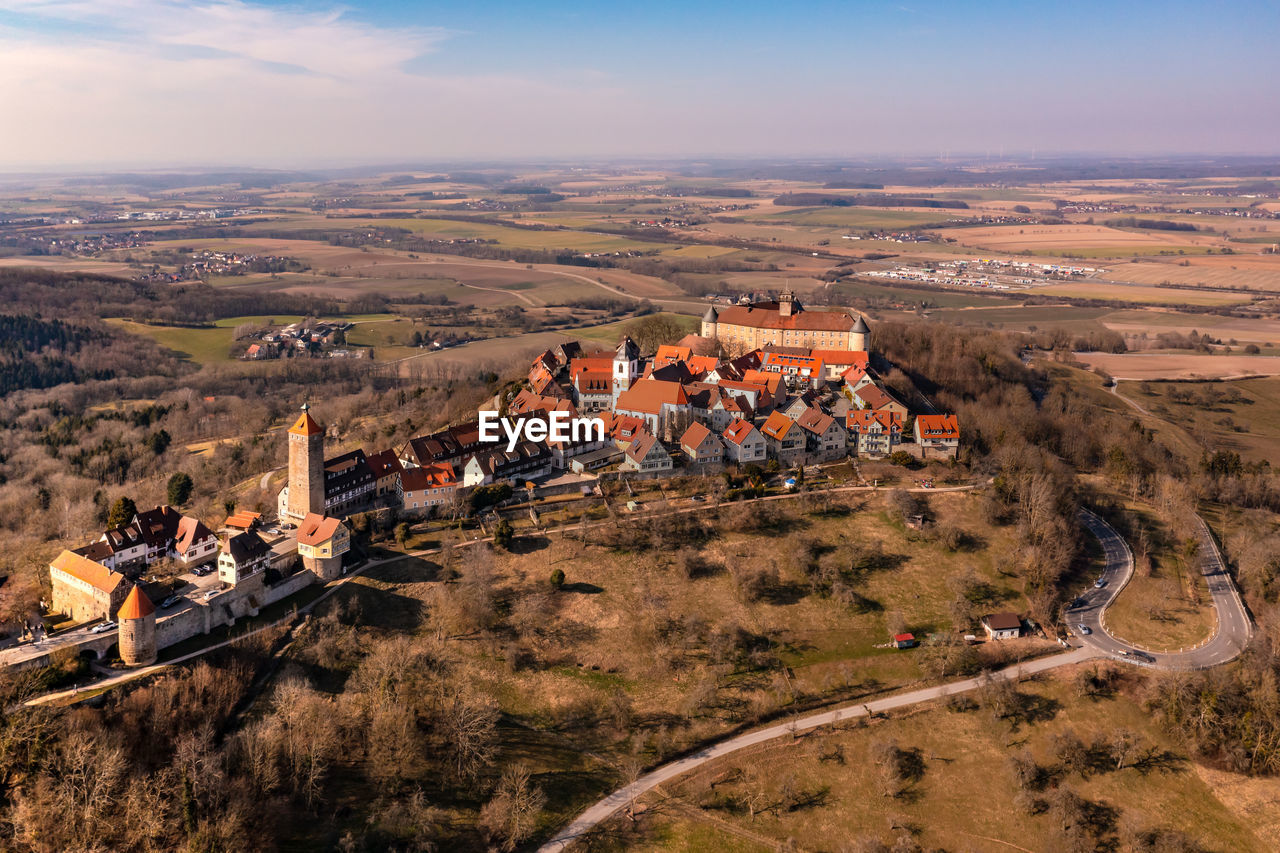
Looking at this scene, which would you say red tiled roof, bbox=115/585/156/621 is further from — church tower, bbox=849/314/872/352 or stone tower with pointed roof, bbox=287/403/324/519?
church tower, bbox=849/314/872/352

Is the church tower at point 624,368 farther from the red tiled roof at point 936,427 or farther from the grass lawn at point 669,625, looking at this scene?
the red tiled roof at point 936,427

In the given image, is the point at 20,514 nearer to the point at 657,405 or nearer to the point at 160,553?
the point at 160,553

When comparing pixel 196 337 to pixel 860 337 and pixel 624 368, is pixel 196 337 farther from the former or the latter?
pixel 860 337

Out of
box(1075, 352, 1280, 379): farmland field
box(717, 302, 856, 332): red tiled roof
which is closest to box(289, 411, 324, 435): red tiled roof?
box(717, 302, 856, 332): red tiled roof

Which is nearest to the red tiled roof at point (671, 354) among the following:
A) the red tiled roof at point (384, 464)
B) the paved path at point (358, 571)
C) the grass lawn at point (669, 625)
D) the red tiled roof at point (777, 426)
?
the red tiled roof at point (777, 426)

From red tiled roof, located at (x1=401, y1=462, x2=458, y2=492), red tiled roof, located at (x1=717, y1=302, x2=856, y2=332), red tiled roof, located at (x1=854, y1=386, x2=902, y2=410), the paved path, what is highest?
red tiled roof, located at (x1=717, y1=302, x2=856, y2=332)

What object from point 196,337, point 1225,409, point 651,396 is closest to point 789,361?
point 651,396
